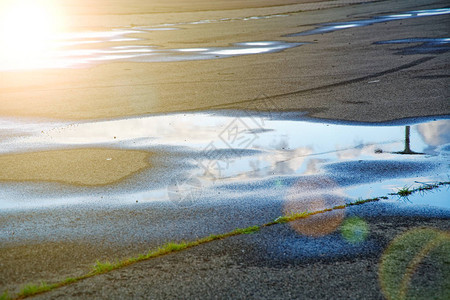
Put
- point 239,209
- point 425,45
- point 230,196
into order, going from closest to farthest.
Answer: point 239,209 < point 230,196 < point 425,45

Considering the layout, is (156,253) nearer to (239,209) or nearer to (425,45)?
(239,209)

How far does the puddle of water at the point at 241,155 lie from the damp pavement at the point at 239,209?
1.2 inches

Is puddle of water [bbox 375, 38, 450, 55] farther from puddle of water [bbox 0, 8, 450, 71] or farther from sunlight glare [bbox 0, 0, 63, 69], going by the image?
sunlight glare [bbox 0, 0, 63, 69]

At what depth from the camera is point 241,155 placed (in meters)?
10.1

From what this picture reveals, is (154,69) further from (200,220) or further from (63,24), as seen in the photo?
(63,24)

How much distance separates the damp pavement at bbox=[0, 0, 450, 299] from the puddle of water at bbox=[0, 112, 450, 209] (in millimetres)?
30

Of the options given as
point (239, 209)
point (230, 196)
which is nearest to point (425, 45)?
point (230, 196)

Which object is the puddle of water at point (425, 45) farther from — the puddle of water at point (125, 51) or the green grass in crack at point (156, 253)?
the green grass in crack at point (156, 253)

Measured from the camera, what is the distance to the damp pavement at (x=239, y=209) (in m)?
5.46

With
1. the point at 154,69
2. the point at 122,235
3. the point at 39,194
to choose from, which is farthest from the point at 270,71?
the point at 122,235

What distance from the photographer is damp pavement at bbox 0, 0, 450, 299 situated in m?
5.46

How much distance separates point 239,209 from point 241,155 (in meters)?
2.73

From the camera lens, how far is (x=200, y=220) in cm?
711

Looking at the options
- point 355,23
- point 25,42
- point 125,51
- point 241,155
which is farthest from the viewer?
point 355,23
